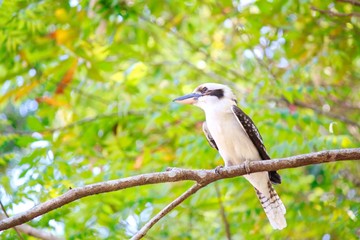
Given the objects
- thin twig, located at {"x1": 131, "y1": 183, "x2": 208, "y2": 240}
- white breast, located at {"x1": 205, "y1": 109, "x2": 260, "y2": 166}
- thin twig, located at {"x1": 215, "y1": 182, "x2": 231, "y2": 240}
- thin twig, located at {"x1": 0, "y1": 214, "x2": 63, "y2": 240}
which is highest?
thin twig, located at {"x1": 131, "y1": 183, "x2": 208, "y2": 240}

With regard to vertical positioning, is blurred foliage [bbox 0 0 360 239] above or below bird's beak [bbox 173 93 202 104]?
below

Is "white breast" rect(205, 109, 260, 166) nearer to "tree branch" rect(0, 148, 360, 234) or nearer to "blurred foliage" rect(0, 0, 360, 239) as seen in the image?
"blurred foliage" rect(0, 0, 360, 239)

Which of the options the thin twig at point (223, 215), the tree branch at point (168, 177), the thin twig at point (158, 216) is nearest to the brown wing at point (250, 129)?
the thin twig at point (223, 215)

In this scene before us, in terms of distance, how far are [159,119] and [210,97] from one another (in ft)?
3.35

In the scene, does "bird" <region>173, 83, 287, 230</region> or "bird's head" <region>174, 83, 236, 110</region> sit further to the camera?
"bird's head" <region>174, 83, 236, 110</region>

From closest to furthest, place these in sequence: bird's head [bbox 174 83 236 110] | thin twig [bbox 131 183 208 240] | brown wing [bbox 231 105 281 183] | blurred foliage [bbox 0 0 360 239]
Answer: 1. thin twig [bbox 131 183 208 240]
2. brown wing [bbox 231 105 281 183]
3. bird's head [bbox 174 83 236 110]
4. blurred foliage [bbox 0 0 360 239]

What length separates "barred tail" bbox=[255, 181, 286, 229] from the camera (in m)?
4.57

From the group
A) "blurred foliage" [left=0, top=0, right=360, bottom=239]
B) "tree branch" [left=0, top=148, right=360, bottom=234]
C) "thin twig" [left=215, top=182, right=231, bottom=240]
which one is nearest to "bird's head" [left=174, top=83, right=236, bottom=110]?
"blurred foliage" [left=0, top=0, right=360, bottom=239]

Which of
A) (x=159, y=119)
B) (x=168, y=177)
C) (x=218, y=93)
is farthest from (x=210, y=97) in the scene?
(x=168, y=177)

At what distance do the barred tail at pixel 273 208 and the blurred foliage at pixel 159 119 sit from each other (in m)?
0.37

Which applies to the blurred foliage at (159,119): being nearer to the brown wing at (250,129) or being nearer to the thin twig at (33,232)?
the thin twig at (33,232)

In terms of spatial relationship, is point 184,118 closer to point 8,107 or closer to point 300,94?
point 300,94

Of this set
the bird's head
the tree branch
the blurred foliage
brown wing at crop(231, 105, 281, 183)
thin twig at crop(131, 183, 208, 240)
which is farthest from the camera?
the blurred foliage

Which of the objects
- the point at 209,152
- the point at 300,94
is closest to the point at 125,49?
the point at 209,152
